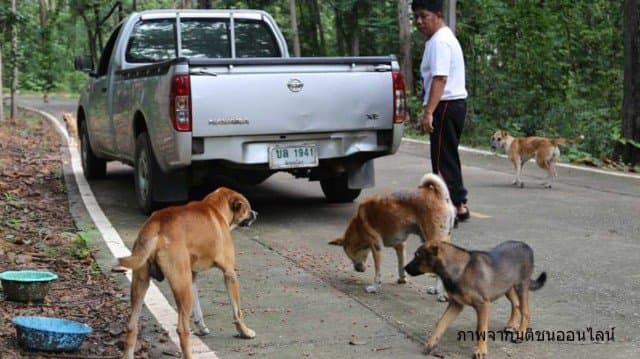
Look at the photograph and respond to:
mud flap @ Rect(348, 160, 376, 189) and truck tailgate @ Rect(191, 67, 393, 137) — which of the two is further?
mud flap @ Rect(348, 160, 376, 189)

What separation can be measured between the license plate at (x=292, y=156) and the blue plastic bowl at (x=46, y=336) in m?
4.09

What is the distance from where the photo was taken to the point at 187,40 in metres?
11.2

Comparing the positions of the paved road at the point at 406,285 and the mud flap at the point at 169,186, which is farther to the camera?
the mud flap at the point at 169,186

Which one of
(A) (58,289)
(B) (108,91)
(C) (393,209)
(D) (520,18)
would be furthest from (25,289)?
(D) (520,18)

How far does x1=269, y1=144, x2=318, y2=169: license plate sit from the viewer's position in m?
8.94

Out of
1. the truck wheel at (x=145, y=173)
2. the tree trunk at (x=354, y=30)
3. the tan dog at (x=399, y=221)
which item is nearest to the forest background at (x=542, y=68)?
the tree trunk at (x=354, y=30)

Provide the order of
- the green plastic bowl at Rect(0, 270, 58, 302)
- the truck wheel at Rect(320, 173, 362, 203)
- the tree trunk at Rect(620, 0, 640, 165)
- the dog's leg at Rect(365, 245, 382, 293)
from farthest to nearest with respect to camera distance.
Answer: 1. the tree trunk at Rect(620, 0, 640, 165)
2. the truck wheel at Rect(320, 173, 362, 203)
3. the dog's leg at Rect(365, 245, 382, 293)
4. the green plastic bowl at Rect(0, 270, 58, 302)

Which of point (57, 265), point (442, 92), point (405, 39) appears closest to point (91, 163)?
point (57, 265)

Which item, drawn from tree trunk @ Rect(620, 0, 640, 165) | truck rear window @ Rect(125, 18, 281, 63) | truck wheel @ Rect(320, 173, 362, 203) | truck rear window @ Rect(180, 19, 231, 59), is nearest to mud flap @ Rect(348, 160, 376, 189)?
truck wheel @ Rect(320, 173, 362, 203)

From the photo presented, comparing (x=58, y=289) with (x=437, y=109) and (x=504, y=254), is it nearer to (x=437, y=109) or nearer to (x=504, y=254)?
(x=504, y=254)

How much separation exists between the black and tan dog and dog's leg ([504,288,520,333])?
4cm

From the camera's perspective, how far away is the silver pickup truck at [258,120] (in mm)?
8531

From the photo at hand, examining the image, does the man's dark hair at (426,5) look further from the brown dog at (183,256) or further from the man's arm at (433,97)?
the brown dog at (183,256)

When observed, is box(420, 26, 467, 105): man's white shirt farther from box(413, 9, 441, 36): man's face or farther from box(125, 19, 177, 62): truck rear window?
box(125, 19, 177, 62): truck rear window
